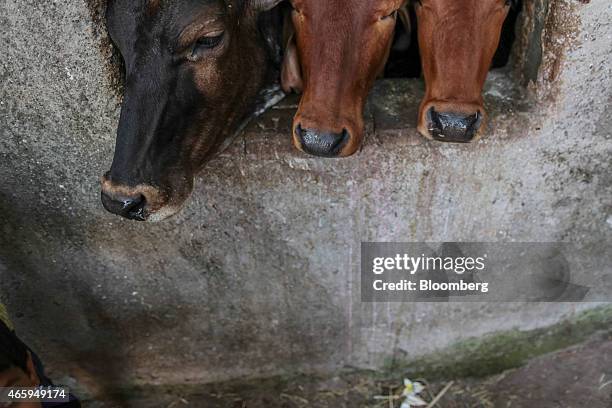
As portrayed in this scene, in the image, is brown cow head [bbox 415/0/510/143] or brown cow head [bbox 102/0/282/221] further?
brown cow head [bbox 415/0/510/143]

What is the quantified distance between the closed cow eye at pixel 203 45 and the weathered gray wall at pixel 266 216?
15.0 inches

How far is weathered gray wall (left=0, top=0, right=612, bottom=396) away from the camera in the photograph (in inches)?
94.1

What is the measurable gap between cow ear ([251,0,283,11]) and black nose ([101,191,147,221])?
31.8 inches

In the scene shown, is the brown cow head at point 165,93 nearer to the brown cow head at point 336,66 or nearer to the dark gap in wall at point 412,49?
the brown cow head at point 336,66

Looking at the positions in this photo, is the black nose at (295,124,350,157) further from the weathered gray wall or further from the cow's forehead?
the cow's forehead

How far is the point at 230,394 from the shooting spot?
3490 mm

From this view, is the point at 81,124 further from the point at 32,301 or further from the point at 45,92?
the point at 32,301

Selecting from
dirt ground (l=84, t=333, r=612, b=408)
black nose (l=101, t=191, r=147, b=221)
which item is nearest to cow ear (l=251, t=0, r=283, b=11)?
black nose (l=101, t=191, r=147, b=221)

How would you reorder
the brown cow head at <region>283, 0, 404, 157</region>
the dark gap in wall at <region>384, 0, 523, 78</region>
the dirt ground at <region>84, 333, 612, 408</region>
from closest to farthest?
A: the brown cow head at <region>283, 0, 404, 157</region>
the dark gap in wall at <region>384, 0, 523, 78</region>
the dirt ground at <region>84, 333, 612, 408</region>

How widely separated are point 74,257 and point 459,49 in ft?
6.03

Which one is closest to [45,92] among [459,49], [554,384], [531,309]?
[459,49]


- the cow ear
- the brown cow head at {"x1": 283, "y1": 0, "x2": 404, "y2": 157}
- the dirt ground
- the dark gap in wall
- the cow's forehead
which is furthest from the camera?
the dirt ground

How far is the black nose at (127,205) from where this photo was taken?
211 cm

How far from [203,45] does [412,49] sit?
122 centimetres
